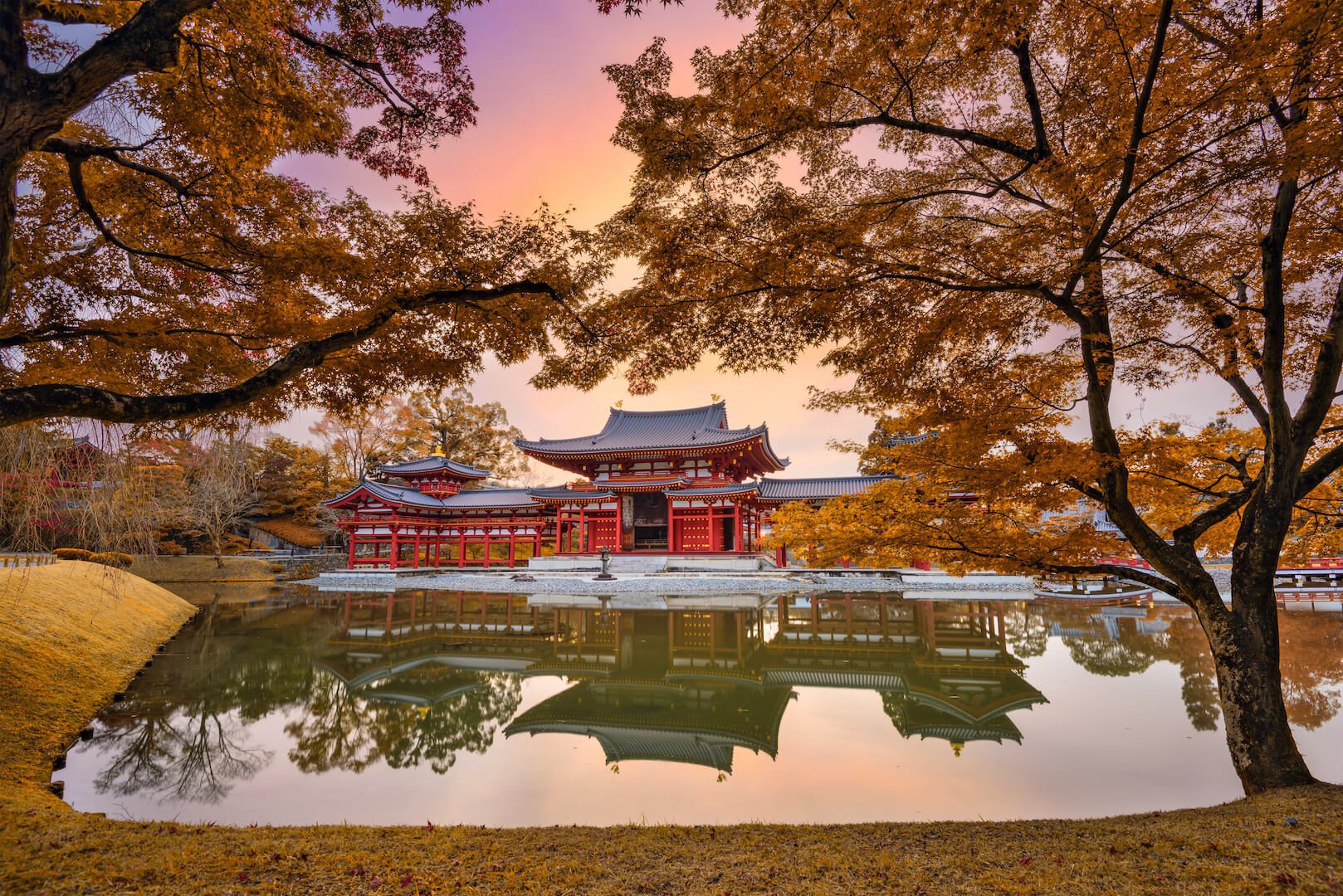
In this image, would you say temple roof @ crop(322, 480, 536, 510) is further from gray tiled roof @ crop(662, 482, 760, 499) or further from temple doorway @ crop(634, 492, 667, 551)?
gray tiled roof @ crop(662, 482, 760, 499)

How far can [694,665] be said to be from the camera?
9.26 meters

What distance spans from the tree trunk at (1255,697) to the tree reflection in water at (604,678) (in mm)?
2499

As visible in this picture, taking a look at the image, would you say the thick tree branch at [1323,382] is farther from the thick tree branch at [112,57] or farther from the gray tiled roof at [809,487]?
the gray tiled roof at [809,487]

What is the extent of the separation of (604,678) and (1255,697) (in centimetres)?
727

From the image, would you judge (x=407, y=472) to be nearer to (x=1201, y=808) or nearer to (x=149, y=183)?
(x=149, y=183)

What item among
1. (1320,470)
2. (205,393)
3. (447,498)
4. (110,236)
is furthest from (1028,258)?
(447,498)

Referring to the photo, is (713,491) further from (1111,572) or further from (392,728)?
(1111,572)

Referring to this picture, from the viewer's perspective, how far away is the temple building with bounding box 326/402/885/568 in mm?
22156

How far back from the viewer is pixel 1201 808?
3.49 metres

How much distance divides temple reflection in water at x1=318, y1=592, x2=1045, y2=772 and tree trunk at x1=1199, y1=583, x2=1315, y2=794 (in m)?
2.47

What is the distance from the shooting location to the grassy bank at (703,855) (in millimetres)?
2508

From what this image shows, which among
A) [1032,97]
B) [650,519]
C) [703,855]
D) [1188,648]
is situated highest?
[1032,97]

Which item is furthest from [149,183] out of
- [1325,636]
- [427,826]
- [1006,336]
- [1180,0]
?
[1325,636]

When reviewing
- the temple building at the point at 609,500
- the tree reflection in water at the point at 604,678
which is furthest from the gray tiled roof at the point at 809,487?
the tree reflection in water at the point at 604,678
